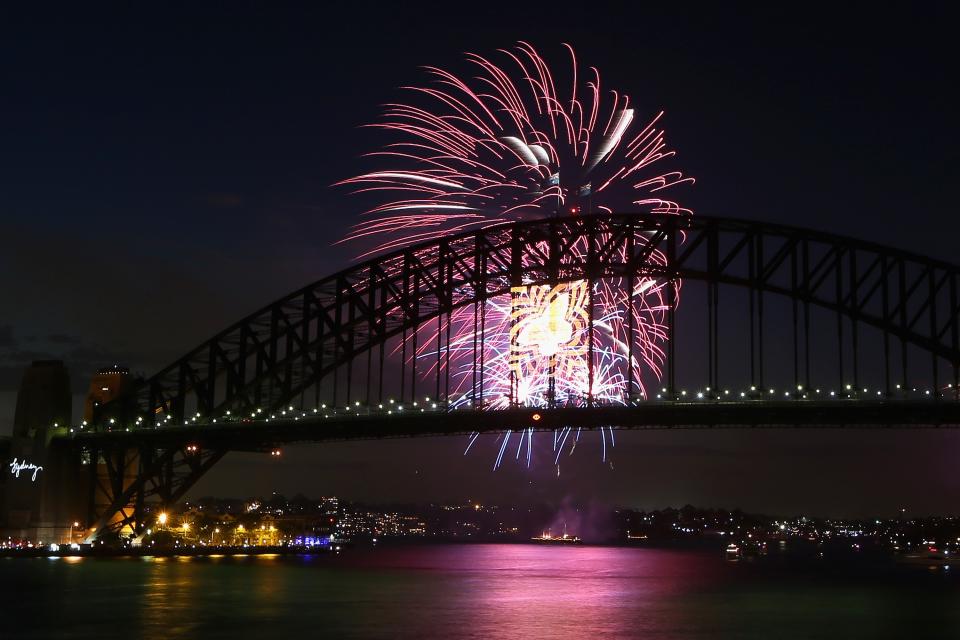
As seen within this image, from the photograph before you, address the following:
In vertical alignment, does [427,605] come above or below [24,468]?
below

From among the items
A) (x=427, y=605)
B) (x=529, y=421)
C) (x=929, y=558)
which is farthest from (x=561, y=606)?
(x=929, y=558)

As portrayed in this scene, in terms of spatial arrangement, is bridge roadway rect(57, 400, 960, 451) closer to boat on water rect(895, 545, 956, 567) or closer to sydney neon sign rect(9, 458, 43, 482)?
sydney neon sign rect(9, 458, 43, 482)

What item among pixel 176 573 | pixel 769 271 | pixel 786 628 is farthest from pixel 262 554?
pixel 786 628

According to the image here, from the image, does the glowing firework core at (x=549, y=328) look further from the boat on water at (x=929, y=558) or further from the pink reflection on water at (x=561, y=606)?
the boat on water at (x=929, y=558)

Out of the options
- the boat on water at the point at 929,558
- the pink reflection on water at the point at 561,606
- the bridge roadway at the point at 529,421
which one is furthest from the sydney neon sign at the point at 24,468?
the boat on water at the point at 929,558

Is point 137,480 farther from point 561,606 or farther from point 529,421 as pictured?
point 561,606

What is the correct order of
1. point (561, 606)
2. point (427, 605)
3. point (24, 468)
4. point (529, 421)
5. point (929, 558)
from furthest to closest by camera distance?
point (929, 558) < point (24, 468) < point (529, 421) < point (561, 606) < point (427, 605)
